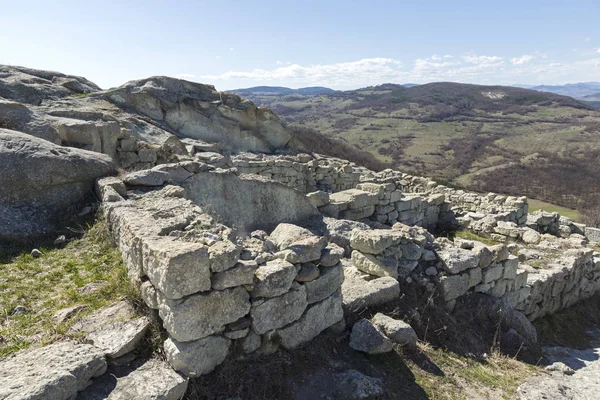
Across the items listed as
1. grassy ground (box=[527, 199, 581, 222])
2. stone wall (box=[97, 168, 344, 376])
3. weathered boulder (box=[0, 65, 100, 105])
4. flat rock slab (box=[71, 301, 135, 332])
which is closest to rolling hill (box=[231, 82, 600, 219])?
grassy ground (box=[527, 199, 581, 222])

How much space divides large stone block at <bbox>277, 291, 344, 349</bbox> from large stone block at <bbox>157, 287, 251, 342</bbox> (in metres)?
0.68

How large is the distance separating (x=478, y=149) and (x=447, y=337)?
87495mm

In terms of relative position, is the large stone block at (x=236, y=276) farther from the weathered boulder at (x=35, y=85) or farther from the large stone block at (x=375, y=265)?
the weathered boulder at (x=35, y=85)

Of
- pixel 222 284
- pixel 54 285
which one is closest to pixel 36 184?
pixel 54 285

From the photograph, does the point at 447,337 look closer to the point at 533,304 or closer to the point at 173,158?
the point at 533,304

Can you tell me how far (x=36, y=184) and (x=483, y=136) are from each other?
344 ft

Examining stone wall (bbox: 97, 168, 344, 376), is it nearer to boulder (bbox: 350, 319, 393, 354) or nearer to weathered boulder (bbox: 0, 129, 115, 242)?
boulder (bbox: 350, 319, 393, 354)

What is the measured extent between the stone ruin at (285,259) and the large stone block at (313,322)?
0.05 ft

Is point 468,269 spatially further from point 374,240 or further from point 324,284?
point 324,284

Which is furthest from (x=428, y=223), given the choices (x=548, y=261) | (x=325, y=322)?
(x=325, y=322)

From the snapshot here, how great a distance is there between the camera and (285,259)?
4.39 meters

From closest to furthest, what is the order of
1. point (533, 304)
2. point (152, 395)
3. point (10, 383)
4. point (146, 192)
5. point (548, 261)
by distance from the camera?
point (10, 383) → point (152, 395) → point (146, 192) → point (533, 304) → point (548, 261)

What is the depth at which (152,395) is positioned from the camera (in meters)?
3.20

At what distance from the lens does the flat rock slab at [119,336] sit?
3533 mm
